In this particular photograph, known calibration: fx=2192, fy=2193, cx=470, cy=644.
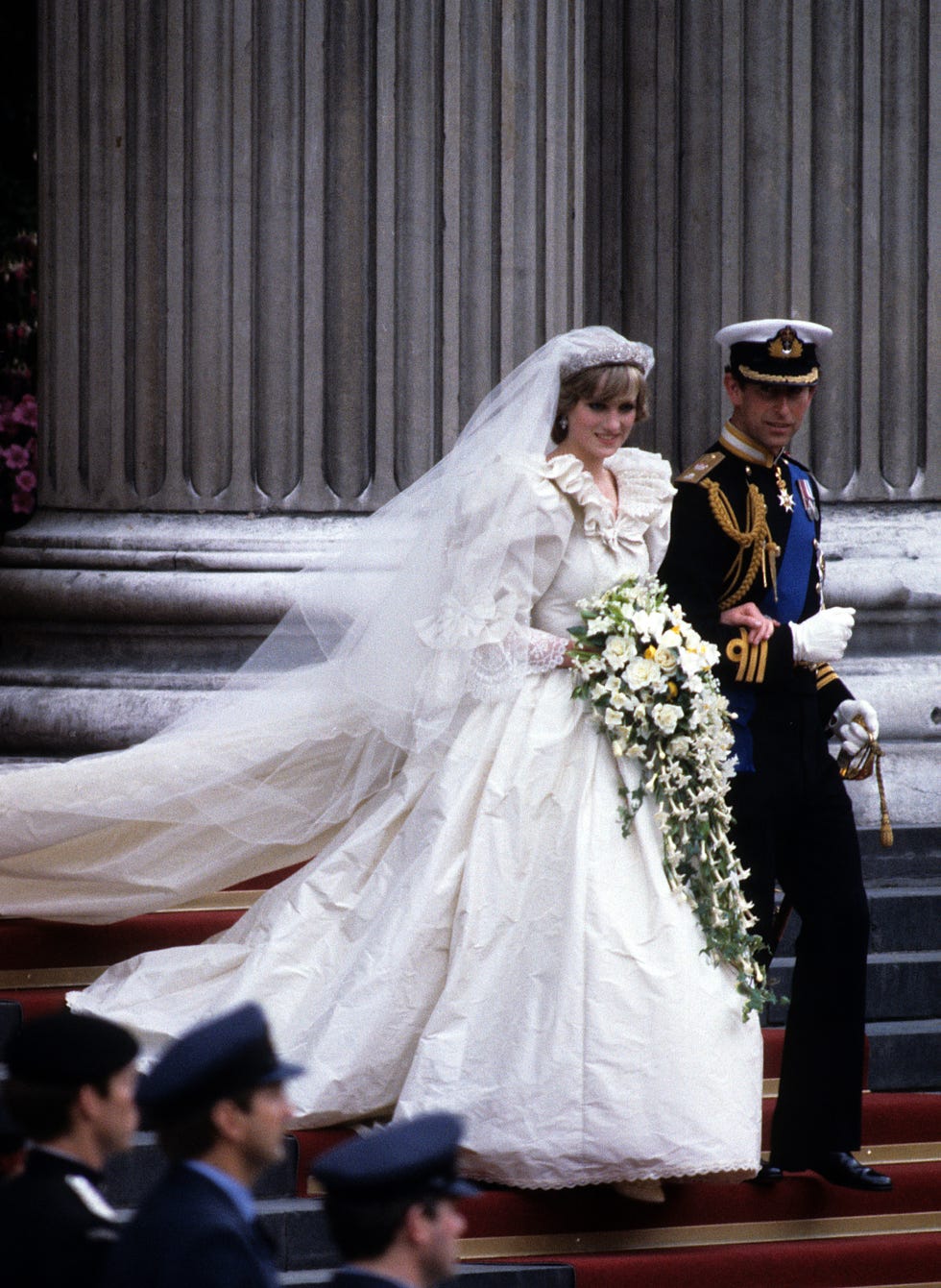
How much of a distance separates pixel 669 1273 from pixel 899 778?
2.32 meters

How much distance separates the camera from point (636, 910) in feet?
15.8

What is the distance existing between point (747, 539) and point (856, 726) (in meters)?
0.52

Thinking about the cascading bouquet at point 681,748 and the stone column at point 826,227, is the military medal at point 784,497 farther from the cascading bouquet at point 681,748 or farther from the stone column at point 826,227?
the stone column at point 826,227

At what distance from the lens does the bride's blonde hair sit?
511 centimetres

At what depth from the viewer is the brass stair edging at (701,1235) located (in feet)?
15.9

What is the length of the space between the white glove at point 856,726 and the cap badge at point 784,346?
847 mm

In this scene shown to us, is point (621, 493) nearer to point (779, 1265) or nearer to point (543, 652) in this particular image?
point (543, 652)

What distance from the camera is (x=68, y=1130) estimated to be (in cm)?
278

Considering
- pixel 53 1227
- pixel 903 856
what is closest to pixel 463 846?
pixel 903 856

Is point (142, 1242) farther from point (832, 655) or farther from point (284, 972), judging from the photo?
point (832, 655)

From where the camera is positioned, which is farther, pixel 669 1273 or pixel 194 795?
pixel 194 795

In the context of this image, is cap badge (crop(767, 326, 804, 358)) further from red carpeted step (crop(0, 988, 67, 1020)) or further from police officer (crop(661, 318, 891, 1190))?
red carpeted step (crop(0, 988, 67, 1020))

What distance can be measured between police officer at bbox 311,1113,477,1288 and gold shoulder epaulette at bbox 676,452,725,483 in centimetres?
290

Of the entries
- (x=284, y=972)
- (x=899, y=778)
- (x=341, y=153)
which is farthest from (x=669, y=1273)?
(x=341, y=153)
